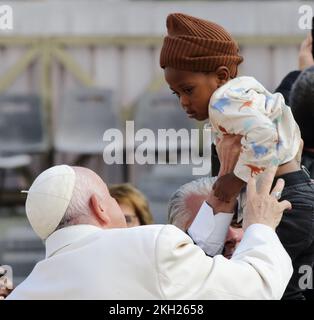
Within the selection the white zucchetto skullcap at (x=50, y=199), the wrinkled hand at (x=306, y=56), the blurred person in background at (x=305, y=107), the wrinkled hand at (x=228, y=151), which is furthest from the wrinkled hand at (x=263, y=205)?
the wrinkled hand at (x=306, y=56)

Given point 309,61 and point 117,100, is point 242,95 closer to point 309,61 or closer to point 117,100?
point 309,61

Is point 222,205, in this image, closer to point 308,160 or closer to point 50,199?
point 50,199

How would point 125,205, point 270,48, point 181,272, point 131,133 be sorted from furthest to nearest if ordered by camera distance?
point 270,48, point 131,133, point 125,205, point 181,272

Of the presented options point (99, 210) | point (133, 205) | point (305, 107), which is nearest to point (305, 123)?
point (305, 107)

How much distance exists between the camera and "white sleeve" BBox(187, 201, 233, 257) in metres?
3.45

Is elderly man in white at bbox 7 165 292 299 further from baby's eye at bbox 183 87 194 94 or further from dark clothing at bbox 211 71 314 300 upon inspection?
baby's eye at bbox 183 87 194 94

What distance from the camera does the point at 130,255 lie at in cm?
317

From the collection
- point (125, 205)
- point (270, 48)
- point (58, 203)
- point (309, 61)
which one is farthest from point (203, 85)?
point (270, 48)

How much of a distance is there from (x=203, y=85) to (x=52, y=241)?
0.62 meters

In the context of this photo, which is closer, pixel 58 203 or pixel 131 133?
pixel 58 203

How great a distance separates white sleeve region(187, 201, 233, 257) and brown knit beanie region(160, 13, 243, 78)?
39 centimetres

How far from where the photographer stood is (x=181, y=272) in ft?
10.3

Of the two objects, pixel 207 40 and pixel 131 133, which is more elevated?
pixel 207 40

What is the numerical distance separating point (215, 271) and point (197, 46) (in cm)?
68
